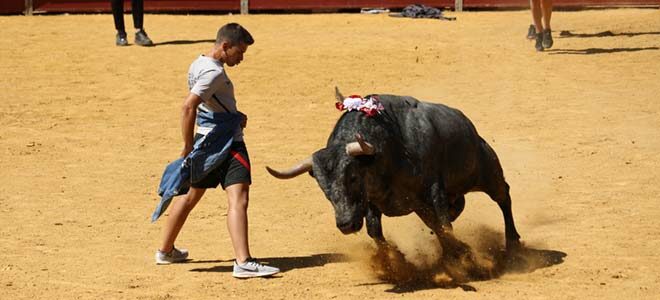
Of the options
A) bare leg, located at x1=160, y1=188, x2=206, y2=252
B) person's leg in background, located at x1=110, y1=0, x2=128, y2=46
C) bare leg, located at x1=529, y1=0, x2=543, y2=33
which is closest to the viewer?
bare leg, located at x1=160, y1=188, x2=206, y2=252

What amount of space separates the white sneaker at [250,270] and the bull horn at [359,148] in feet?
3.85

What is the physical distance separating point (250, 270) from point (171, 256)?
809 millimetres

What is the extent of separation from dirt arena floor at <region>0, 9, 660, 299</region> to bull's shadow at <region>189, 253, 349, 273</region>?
0.04 meters

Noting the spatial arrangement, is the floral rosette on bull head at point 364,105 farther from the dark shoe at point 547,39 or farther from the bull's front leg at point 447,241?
the dark shoe at point 547,39

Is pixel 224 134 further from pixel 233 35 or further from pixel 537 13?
pixel 537 13

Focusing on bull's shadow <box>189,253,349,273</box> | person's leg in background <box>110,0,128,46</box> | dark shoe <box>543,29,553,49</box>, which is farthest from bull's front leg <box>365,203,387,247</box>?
person's leg in background <box>110,0,128,46</box>

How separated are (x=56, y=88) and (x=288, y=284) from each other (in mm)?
9560

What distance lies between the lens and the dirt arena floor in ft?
→ 30.3

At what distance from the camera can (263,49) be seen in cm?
1988

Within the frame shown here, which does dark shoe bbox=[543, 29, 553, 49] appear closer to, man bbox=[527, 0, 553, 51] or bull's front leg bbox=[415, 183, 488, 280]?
man bbox=[527, 0, 553, 51]

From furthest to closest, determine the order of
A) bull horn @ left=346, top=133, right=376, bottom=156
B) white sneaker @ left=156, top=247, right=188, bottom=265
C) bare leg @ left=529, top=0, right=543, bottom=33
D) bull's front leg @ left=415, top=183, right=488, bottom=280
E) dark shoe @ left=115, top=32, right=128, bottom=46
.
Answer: dark shoe @ left=115, top=32, right=128, bottom=46 < bare leg @ left=529, top=0, right=543, bottom=33 < white sneaker @ left=156, top=247, right=188, bottom=265 < bull's front leg @ left=415, top=183, right=488, bottom=280 < bull horn @ left=346, top=133, right=376, bottom=156

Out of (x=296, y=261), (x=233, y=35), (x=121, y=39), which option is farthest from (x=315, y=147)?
(x=121, y=39)

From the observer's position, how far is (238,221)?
9078 mm

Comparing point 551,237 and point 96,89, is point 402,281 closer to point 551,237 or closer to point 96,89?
point 551,237
